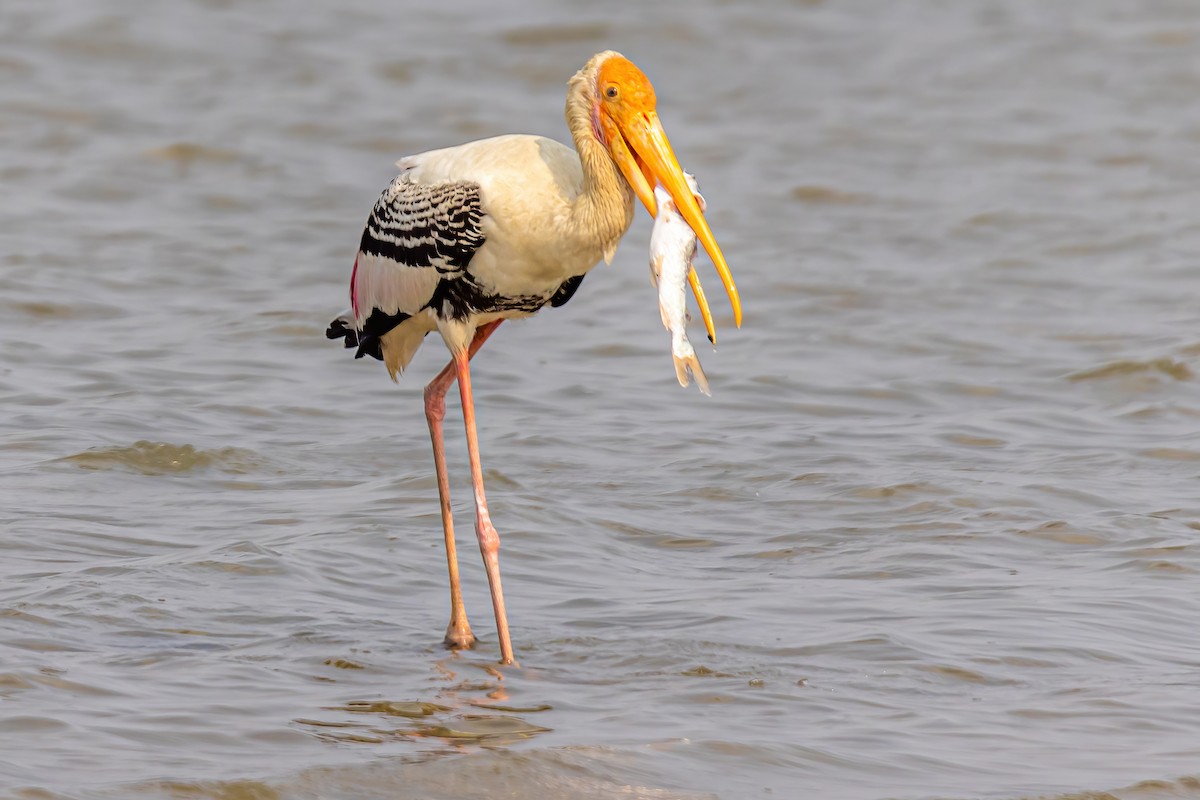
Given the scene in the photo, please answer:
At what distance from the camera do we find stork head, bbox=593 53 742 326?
Answer: 23.3ft

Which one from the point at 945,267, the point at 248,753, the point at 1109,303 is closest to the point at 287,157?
the point at 945,267

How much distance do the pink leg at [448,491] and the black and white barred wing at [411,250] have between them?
0.84 feet

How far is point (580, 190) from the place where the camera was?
7215mm

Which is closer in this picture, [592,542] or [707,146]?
[592,542]

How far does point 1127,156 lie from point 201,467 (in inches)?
426

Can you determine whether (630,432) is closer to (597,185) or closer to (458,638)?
(458,638)

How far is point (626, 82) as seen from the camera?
23.6 ft

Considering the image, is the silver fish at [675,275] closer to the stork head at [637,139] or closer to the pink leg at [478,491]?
the stork head at [637,139]

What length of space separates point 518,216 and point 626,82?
2.15 feet

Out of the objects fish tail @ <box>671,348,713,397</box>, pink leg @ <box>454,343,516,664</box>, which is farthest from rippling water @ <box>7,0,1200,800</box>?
fish tail @ <box>671,348,713,397</box>

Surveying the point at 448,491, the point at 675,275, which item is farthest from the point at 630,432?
the point at 675,275

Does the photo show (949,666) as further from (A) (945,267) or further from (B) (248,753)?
(A) (945,267)

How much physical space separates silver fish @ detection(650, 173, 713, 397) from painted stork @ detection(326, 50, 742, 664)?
8cm

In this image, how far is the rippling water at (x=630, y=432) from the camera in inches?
250
